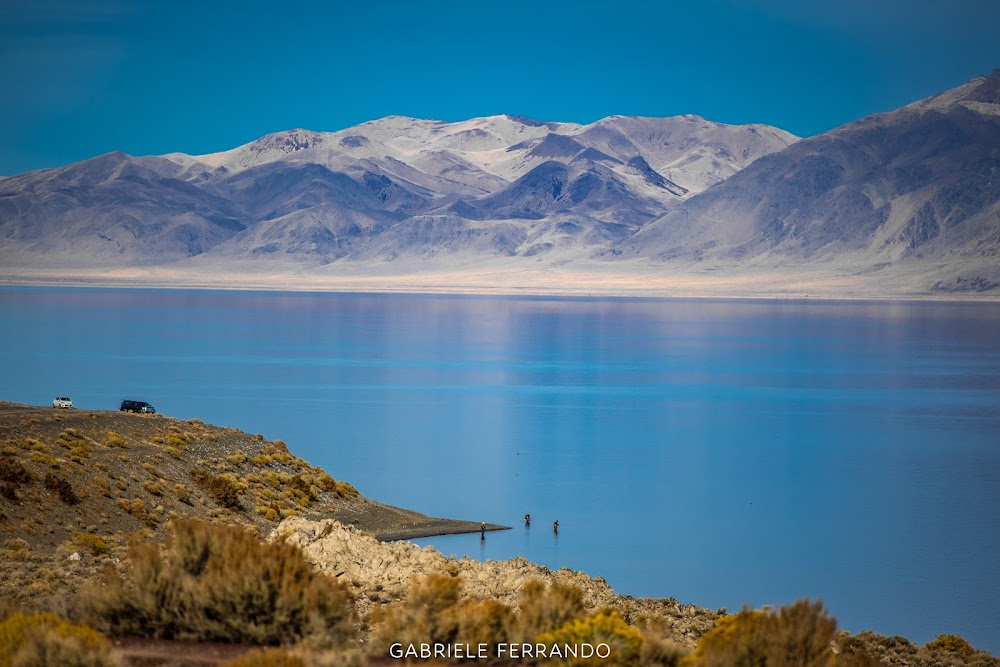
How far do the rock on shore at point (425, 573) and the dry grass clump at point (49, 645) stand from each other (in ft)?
17.7

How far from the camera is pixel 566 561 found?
96.8ft

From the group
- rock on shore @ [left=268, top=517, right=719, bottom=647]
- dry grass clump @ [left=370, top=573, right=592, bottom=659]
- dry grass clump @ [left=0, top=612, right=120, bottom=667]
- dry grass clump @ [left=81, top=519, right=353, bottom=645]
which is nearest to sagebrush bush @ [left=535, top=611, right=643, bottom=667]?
dry grass clump @ [left=370, top=573, right=592, bottom=659]

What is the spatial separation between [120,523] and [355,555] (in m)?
6.23

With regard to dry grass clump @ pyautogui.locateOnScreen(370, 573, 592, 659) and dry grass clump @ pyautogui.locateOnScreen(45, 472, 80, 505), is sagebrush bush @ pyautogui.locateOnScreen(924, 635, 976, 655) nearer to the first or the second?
dry grass clump @ pyautogui.locateOnScreen(370, 573, 592, 659)

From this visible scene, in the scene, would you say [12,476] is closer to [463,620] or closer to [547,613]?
[463,620]

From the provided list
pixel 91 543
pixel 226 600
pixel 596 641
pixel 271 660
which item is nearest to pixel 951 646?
pixel 596 641

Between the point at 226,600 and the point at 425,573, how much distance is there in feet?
20.3

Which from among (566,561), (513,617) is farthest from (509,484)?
(513,617)

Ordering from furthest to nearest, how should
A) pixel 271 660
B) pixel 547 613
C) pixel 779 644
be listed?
1. pixel 547 613
2. pixel 779 644
3. pixel 271 660

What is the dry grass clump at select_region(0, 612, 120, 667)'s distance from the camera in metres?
9.97

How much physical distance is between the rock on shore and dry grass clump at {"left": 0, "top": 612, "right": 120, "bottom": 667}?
5.38 m

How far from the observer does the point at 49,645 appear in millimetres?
10047

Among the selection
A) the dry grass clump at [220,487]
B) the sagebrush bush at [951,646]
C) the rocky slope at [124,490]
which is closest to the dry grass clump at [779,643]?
the sagebrush bush at [951,646]

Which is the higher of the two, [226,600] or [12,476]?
[226,600]
